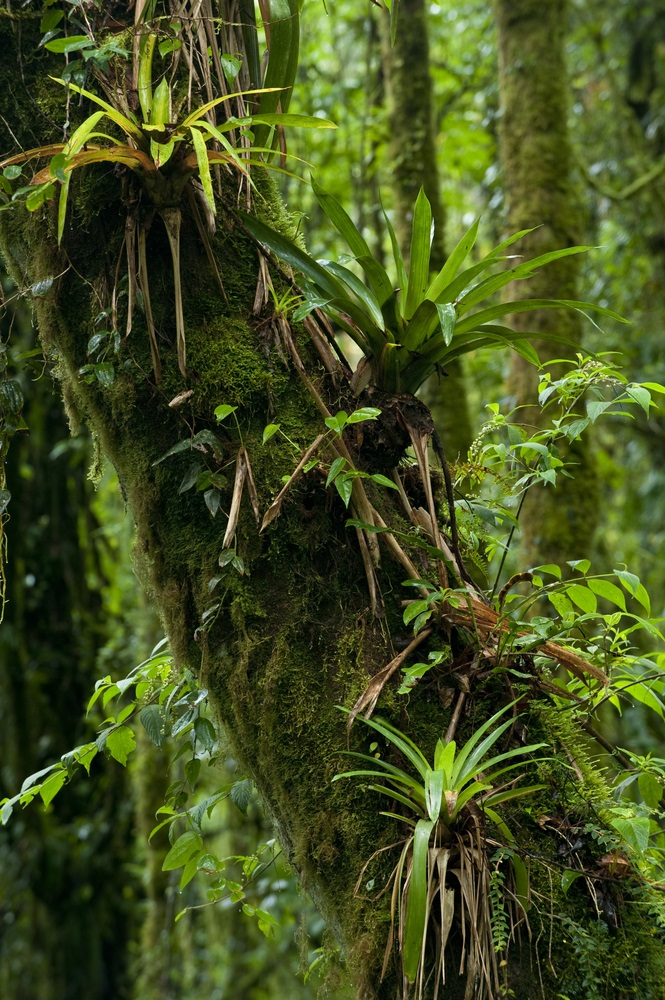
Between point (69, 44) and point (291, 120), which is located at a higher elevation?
point (69, 44)

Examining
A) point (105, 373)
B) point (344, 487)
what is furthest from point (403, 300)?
point (105, 373)

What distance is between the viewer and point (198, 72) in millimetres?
1490

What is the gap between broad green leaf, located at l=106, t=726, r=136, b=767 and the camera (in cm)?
159

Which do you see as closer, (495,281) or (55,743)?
(495,281)

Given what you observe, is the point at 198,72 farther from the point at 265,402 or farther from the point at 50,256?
the point at 265,402

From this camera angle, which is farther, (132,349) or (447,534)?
(447,534)

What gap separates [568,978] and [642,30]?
6.41 m

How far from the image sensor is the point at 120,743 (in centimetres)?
160

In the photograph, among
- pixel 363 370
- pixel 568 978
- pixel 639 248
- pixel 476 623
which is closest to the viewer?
pixel 568 978

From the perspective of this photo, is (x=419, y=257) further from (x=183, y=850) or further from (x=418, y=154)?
(x=418, y=154)

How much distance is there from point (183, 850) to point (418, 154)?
3066mm

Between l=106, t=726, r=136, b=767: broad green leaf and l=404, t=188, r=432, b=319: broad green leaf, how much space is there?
0.94m

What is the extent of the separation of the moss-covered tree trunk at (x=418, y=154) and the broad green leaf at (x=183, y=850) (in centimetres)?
210

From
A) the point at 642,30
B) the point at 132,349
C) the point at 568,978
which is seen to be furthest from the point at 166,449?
the point at 642,30
